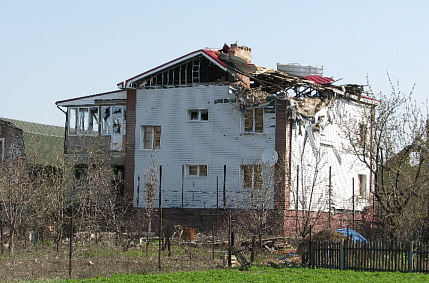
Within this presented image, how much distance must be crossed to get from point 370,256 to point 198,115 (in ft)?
48.3

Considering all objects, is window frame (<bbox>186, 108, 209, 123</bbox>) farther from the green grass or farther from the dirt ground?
the green grass

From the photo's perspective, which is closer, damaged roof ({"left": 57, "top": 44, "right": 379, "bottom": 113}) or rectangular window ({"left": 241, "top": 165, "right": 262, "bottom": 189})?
rectangular window ({"left": 241, "top": 165, "right": 262, "bottom": 189})

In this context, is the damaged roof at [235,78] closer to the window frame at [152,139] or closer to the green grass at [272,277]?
the window frame at [152,139]

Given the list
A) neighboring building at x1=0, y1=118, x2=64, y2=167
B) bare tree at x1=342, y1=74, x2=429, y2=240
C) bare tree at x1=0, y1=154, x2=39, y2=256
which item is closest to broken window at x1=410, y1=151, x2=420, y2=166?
bare tree at x1=342, y1=74, x2=429, y2=240

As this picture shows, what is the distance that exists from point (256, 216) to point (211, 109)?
30.0 feet

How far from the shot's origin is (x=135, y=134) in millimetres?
33125

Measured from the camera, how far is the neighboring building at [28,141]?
39344mm

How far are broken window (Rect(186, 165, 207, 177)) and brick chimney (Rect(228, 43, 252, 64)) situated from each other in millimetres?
6340

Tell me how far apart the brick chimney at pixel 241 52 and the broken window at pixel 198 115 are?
3.55m

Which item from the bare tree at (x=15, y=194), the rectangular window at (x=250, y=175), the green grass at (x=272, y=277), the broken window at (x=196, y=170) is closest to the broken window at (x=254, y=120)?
the rectangular window at (x=250, y=175)

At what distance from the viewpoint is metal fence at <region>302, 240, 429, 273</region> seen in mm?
19312

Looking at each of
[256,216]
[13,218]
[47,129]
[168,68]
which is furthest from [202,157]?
[47,129]

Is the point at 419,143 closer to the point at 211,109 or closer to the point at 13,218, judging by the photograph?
the point at 211,109

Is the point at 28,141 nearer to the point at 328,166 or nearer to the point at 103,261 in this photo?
the point at 328,166
